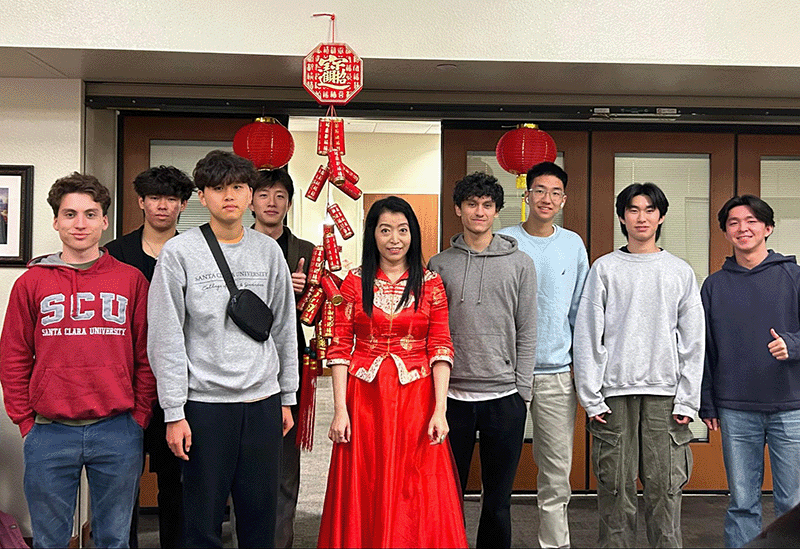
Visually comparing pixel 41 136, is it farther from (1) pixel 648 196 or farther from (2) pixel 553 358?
(1) pixel 648 196

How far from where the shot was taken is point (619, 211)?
111 inches

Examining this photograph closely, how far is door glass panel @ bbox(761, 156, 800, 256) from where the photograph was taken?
3.93 meters

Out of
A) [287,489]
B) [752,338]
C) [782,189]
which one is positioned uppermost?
[782,189]

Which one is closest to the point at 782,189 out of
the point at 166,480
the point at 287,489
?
the point at 287,489

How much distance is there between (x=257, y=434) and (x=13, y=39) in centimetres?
177

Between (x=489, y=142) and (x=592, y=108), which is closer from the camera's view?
(x=592, y=108)

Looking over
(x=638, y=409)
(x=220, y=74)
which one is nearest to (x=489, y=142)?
(x=220, y=74)

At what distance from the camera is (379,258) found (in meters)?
2.62

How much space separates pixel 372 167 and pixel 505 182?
348cm

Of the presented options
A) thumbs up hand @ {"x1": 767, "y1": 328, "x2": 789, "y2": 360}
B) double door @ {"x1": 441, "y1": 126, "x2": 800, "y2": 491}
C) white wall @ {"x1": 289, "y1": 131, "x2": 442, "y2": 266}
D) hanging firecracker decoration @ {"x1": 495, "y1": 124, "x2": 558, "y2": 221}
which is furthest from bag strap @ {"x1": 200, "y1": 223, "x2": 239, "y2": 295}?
white wall @ {"x1": 289, "y1": 131, "x2": 442, "y2": 266}

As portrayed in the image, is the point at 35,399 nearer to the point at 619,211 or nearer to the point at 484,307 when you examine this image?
the point at 484,307

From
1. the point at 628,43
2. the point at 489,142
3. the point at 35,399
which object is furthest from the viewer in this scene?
the point at 489,142

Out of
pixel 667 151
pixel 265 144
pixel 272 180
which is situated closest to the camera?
pixel 272 180

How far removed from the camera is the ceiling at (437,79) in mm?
3027
